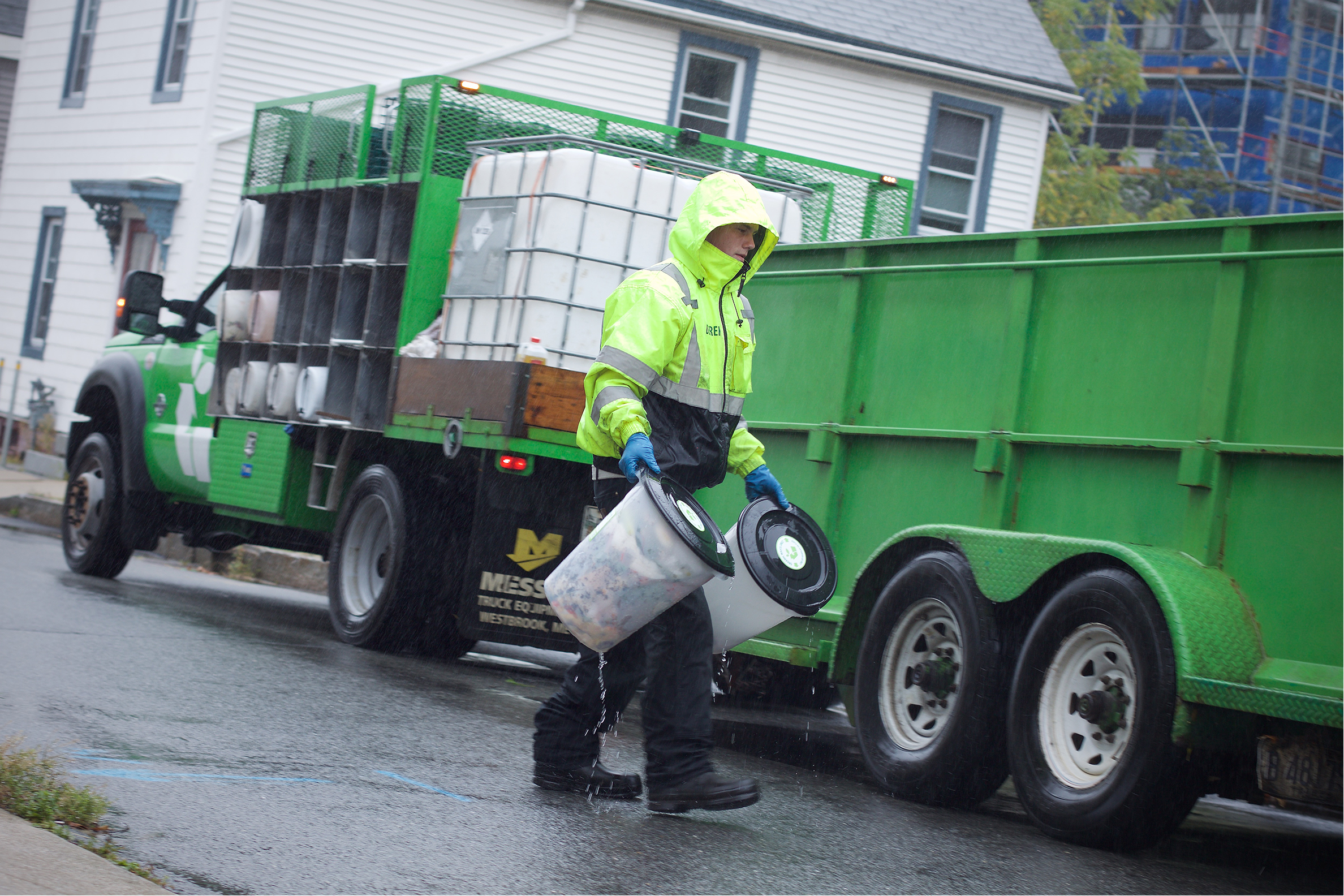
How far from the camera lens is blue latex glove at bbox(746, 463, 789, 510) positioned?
551cm

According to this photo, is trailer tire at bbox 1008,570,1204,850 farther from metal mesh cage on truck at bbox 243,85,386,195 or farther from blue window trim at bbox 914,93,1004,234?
blue window trim at bbox 914,93,1004,234

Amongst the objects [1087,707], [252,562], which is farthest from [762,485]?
[252,562]

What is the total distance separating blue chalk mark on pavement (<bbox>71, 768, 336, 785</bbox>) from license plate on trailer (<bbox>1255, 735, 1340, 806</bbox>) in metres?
2.82

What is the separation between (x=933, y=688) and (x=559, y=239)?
10.5 ft

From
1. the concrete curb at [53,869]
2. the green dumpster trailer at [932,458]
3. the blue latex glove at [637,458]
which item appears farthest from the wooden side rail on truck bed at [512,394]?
the concrete curb at [53,869]

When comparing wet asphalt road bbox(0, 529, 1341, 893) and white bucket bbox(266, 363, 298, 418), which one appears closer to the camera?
wet asphalt road bbox(0, 529, 1341, 893)

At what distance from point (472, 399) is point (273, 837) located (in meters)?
3.98

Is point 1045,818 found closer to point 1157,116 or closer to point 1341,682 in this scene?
point 1341,682

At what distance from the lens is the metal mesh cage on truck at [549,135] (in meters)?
8.48

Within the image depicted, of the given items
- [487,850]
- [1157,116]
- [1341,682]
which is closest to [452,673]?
[487,850]

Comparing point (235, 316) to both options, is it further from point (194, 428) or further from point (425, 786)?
point (425, 786)

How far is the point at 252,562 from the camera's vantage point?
522 inches

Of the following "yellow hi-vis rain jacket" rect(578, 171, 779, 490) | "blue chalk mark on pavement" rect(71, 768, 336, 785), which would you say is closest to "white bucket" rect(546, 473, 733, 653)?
"yellow hi-vis rain jacket" rect(578, 171, 779, 490)

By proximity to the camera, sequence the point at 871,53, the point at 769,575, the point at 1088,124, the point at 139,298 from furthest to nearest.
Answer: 1. the point at 1088,124
2. the point at 871,53
3. the point at 139,298
4. the point at 769,575
